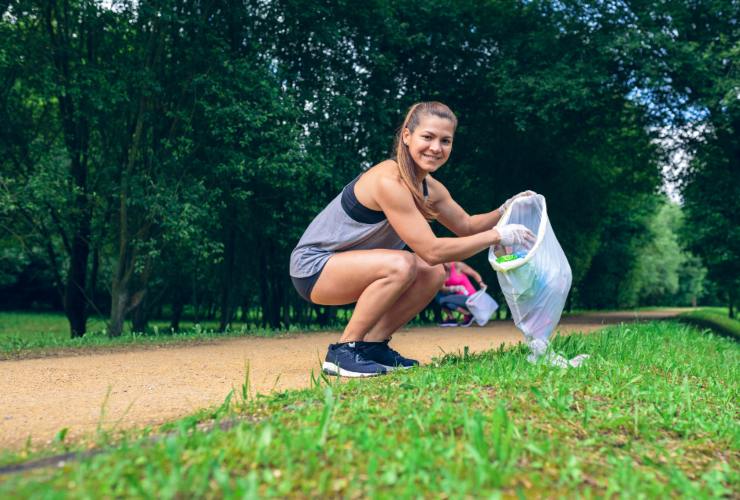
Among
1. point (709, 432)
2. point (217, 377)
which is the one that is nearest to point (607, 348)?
point (709, 432)

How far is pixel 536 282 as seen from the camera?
14.5ft

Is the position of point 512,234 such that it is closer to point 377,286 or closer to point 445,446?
point 377,286

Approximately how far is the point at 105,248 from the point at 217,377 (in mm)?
12695

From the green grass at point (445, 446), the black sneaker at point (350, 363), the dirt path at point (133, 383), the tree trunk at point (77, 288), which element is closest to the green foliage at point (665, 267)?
the tree trunk at point (77, 288)

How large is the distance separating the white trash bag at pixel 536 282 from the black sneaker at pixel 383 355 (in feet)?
2.73

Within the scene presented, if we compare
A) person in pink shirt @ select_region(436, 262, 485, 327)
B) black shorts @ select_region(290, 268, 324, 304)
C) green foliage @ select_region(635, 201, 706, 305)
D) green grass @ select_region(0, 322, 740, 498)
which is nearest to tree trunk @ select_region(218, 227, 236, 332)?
person in pink shirt @ select_region(436, 262, 485, 327)

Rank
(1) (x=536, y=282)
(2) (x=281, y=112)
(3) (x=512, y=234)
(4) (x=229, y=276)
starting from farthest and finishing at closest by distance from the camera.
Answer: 1. (4) (x=229, y=276)
2. (2) (x=281, y=112)
3. (1) (x=536, y=282)
4. (3) (x=512, y=234)

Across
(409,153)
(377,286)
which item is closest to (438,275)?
(377,286)

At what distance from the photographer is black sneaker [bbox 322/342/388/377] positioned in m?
4.40

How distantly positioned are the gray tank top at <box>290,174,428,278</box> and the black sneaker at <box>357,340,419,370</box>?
2.10ft

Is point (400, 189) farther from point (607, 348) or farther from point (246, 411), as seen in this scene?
point (607, 348)

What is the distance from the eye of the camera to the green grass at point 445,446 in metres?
2.01

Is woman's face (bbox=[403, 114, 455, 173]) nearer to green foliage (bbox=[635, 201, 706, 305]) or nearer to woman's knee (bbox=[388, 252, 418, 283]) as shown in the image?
woman's knee (bbox=[388, 252, 418, 283])

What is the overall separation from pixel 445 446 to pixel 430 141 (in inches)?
98.7
